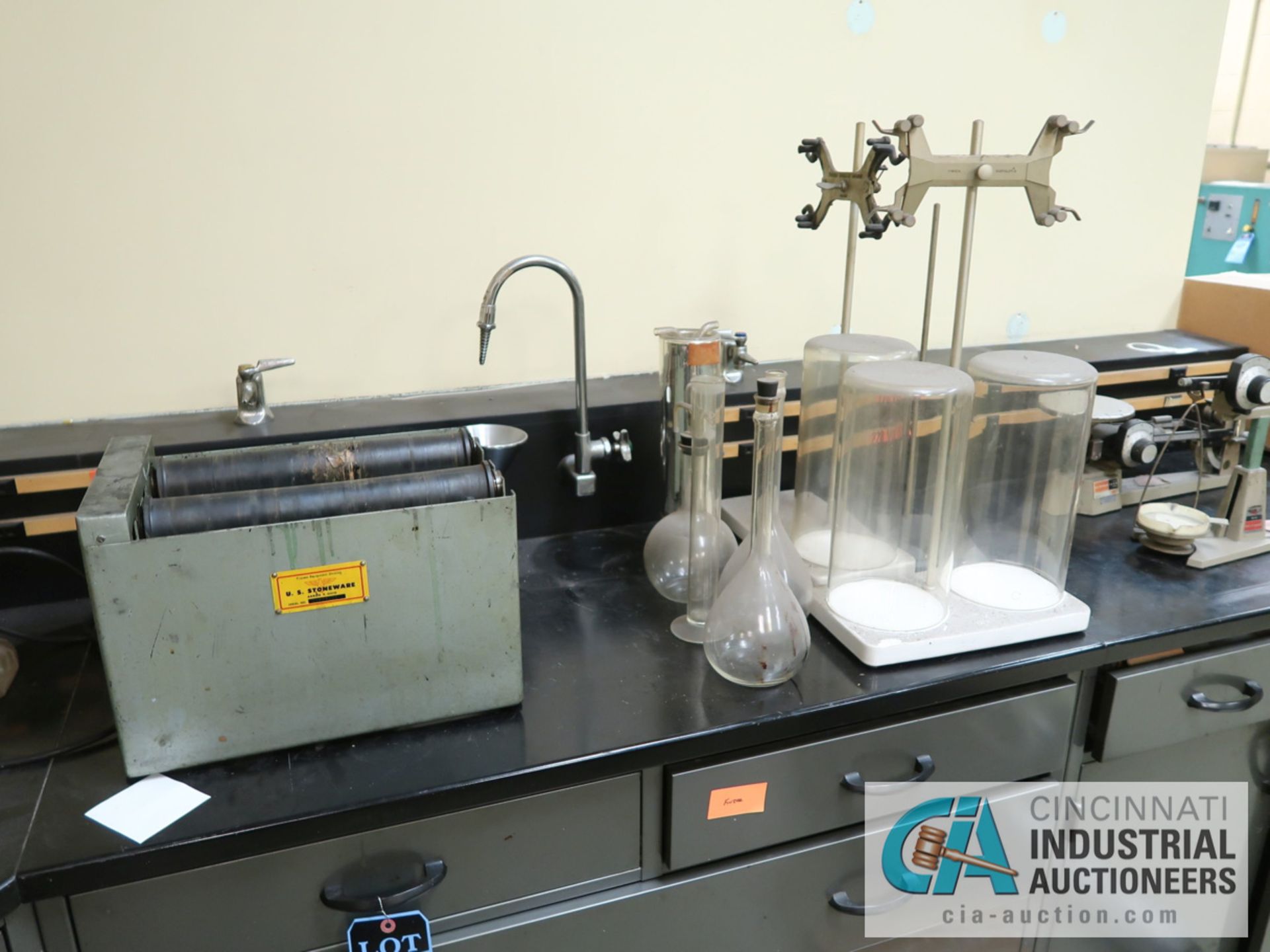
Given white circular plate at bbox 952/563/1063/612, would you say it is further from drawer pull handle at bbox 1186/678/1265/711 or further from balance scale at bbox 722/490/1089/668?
Result: drawer pull handle at bbox 1186/678/1265/711

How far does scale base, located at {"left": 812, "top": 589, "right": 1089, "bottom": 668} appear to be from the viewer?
1.24 metres

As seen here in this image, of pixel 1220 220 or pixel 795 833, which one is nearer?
pixel 795 833

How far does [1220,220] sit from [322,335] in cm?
366

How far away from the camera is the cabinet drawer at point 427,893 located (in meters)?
0.97

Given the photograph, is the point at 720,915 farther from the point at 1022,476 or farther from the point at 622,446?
the point at 1022,476

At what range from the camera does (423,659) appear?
1.08 m

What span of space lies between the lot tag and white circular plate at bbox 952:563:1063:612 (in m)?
0.87

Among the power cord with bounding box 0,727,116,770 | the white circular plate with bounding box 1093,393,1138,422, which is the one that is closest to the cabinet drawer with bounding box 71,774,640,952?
the power cord with bounding box 0,727,116,770

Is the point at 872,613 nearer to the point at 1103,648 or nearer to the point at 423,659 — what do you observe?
the point at 1103,648

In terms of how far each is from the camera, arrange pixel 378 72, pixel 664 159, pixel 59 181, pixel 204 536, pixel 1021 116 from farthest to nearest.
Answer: pixel 1021 116, pixel 664 159, pixel 378 72, pixel 59 181, pixel 204 536

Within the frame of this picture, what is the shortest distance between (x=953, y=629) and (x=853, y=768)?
238 millimetres

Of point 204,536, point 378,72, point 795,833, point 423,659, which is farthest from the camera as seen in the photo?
A: point 378,72

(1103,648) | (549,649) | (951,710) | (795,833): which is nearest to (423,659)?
(549,649)

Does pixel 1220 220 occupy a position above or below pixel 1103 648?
above
